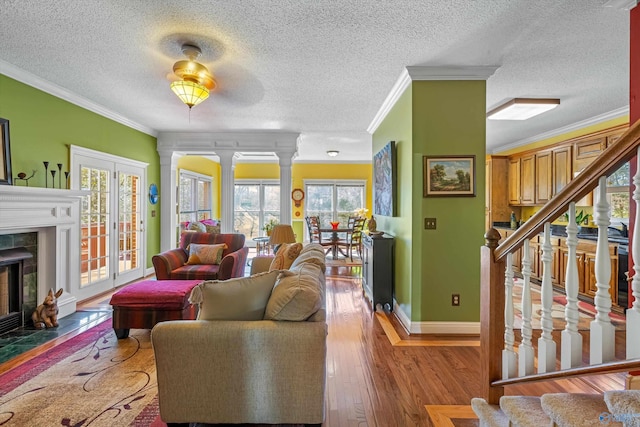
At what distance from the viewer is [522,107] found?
398 cm

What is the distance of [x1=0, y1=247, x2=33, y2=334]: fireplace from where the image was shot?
3277 millimetres

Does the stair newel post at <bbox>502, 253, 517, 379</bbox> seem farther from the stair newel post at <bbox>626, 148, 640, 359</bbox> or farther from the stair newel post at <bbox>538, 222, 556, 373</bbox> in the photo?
the stair newel post at <bbox>626, 148, 640, 359</bbox>

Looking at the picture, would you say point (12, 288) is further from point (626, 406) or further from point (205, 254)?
point (626, 406)

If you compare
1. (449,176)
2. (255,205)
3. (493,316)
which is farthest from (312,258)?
(255,205)

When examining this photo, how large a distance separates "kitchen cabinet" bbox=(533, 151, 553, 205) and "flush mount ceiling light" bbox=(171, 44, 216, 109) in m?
5.49

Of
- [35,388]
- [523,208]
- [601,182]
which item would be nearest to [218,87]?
[35,388]

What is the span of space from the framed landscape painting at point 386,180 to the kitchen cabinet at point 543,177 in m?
2.98

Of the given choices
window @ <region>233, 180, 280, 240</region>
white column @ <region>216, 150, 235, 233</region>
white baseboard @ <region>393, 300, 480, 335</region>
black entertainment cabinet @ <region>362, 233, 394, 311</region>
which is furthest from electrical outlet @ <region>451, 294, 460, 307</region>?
window @ <region>233, 180, 280, 240</region>

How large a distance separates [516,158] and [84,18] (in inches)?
271

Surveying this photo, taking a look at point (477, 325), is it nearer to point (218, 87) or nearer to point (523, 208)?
point (218, 87)

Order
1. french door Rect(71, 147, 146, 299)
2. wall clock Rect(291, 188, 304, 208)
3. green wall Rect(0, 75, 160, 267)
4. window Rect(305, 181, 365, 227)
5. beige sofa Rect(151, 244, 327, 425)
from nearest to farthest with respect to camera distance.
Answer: beige sofa Rect(151, 244, 327, 425) → green wall Rect(0, 75, 160, 267) → french door Rect(71, 147, 146, 299) → wall clock Rect(291, 188, 304, 208) → window Rect(305, 181, 365, 227)

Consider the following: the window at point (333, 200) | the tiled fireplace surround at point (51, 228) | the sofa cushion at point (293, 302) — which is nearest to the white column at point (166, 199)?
the tiled fireplace surround at point (51, 228)

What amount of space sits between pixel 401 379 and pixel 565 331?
1363 millimetres

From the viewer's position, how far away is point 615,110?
444 cm
